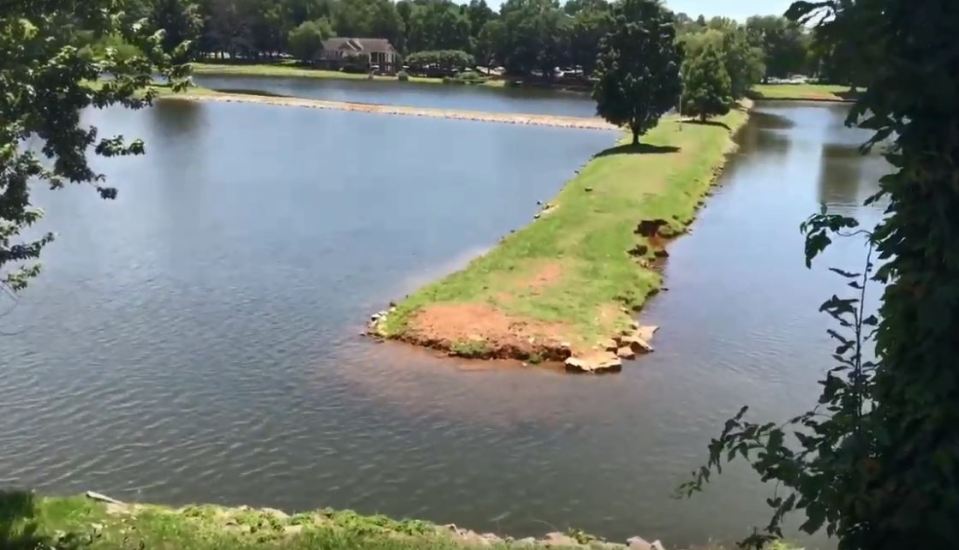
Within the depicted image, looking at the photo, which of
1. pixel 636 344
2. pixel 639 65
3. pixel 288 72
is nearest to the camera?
pixel 636 344

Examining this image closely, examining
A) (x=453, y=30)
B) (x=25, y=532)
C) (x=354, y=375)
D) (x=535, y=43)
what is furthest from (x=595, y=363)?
(x=453, y=30)

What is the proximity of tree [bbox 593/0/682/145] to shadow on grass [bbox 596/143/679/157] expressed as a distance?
232 centimetres

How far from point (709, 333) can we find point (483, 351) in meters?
7.50

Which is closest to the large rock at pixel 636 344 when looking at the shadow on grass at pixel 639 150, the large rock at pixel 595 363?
the large rock at pixel 595 363

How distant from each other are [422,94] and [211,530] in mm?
114554

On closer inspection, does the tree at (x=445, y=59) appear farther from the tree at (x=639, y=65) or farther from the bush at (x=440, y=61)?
the tree at (x=639, y=65)

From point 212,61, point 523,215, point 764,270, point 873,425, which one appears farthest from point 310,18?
point 873,425

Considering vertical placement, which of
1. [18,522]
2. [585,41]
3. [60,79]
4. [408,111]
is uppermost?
[585,41]

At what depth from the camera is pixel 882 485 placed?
6125mm

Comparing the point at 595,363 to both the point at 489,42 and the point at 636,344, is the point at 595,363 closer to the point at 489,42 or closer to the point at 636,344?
the point at 636,344

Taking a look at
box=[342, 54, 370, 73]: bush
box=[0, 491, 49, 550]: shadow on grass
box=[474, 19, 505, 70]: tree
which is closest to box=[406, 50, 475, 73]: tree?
box=[474, 19, 505, 70]: tree

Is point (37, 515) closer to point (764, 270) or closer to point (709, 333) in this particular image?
point (709, 333)

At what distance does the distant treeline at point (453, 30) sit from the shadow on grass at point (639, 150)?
67.9 m

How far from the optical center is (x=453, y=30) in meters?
165
